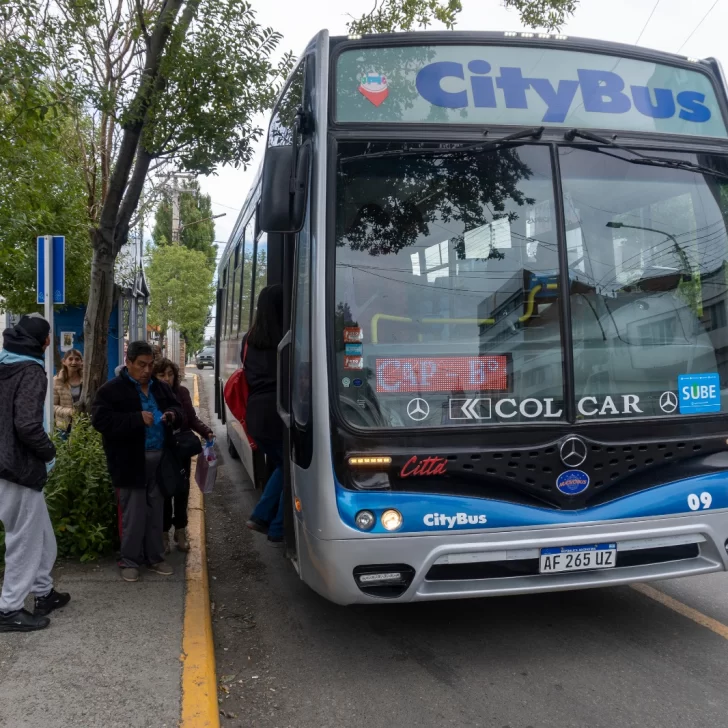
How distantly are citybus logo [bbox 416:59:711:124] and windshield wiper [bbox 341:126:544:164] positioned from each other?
184 mm

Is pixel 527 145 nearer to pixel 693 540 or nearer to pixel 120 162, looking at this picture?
pixel 693 540

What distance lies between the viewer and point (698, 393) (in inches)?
171

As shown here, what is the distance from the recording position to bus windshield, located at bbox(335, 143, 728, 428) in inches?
161

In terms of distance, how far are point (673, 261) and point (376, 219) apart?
1679 millimetres

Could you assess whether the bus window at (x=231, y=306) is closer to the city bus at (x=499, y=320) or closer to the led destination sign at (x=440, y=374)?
the city bus at (x=499, y=320)

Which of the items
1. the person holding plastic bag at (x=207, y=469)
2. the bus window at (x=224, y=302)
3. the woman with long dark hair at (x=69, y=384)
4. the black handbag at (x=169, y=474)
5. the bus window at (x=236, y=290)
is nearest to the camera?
the black handbag at (x=169, y=474)

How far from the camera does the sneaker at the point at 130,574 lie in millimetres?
5484

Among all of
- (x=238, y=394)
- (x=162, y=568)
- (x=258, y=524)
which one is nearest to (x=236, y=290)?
(x=238, y=394)

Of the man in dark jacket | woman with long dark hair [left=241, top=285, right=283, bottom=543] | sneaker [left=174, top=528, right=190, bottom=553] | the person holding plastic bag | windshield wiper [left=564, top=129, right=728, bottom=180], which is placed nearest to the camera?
windshield wiper [left=564, top=129, right=728, bottom=180]

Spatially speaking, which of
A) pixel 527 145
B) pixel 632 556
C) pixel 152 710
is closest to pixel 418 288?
pixel 527 145

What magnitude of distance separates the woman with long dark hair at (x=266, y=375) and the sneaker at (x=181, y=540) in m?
1.03

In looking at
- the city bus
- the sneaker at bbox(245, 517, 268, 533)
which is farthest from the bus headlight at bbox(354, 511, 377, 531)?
the sneaker at bbox(245, 517, 268, 533)

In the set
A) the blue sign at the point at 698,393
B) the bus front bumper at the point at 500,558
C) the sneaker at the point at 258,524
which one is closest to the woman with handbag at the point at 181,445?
the sneaker at the point at 258,524

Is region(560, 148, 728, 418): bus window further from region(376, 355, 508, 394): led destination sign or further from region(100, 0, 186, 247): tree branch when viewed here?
region(100, 0, 186, 247): tree branch
